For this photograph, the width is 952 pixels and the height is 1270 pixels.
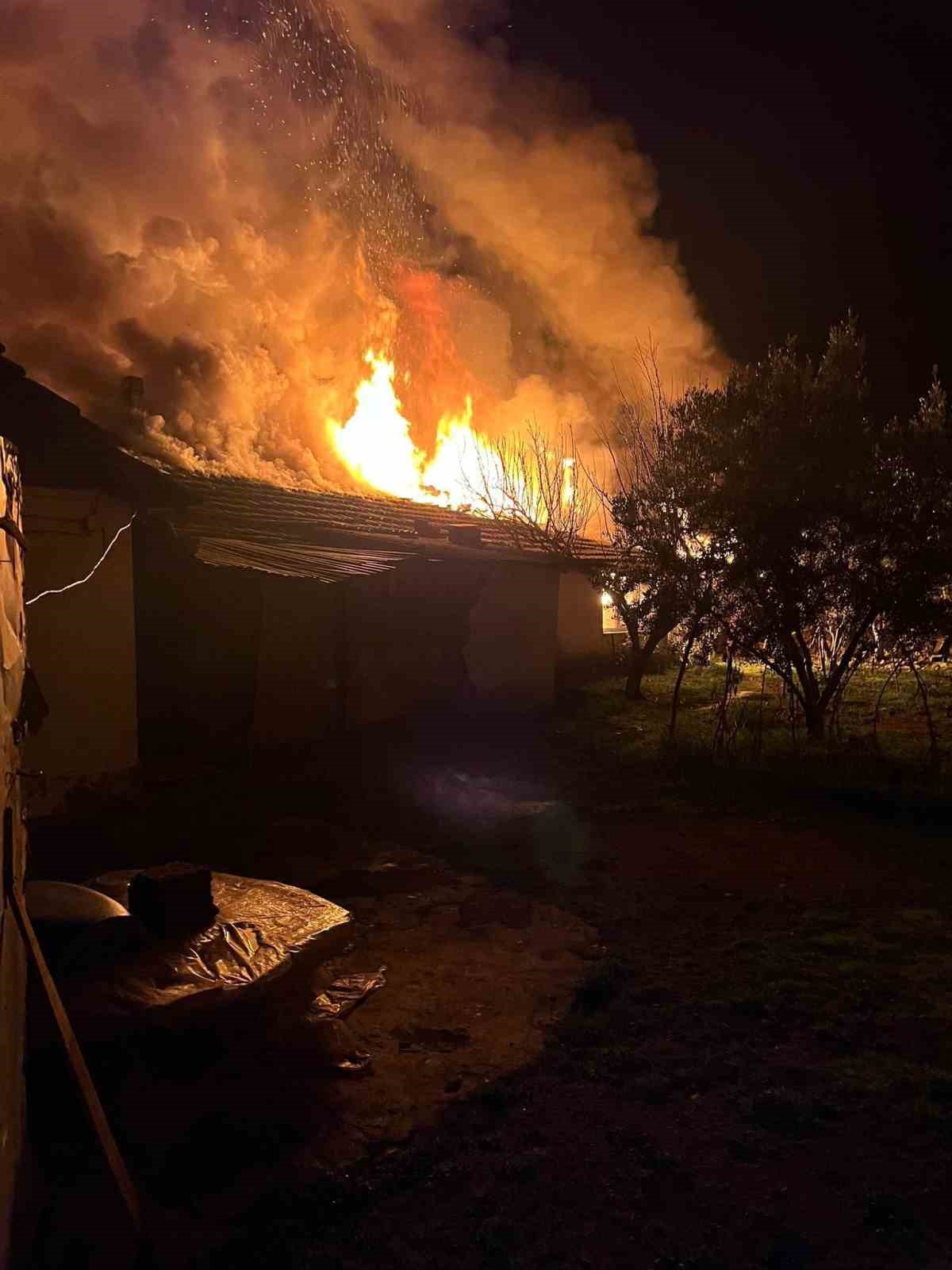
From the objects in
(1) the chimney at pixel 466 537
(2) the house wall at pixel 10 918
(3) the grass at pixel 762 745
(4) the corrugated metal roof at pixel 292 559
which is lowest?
(3) the grass at pixel 762 745

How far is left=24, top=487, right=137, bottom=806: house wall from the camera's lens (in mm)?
7719

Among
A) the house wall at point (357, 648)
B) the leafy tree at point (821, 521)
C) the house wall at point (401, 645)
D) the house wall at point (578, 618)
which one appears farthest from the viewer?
the house wall at point (578, 618)

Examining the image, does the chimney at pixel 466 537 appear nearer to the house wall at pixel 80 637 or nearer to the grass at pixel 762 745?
the grass at pixel 762 745

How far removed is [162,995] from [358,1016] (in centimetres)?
165

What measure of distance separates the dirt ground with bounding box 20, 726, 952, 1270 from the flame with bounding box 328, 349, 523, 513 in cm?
1945

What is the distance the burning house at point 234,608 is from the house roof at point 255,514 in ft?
0.09

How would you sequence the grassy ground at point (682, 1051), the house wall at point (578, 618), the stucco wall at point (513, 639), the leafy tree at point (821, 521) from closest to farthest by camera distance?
the grassy ground at point (682, 1051) → the leafy tree at point (821, 521) → the stucco wall at point (513, 639) → the house wall at point (578, 618)

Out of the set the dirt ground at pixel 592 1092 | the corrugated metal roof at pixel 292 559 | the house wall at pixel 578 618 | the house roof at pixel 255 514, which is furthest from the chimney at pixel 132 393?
the dirt ground at pixel 592 1092

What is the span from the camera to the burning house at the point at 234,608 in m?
7.95

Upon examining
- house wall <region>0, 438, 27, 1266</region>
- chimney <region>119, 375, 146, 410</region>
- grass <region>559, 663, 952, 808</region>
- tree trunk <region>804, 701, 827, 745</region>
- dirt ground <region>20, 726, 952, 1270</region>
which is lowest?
dirt ground <region>20, 726, 952, 1270</region>

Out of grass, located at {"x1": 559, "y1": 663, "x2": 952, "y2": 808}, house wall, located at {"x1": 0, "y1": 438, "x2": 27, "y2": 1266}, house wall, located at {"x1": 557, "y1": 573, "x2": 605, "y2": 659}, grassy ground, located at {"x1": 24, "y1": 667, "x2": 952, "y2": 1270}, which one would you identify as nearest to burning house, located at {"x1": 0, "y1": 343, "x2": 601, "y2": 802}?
grassy ground, located at {"x1": 24, "y1": 667, "x2": 952, "y2": 1270}

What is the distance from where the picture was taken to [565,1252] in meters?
3.01

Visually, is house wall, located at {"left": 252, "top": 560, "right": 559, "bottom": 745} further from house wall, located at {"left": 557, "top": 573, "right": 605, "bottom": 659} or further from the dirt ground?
the dirt ground

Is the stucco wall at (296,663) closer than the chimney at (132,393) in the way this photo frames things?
Yes
